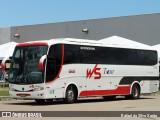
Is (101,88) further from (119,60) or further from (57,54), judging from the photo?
(57,54)

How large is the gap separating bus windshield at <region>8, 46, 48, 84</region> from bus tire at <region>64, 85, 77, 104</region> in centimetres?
174

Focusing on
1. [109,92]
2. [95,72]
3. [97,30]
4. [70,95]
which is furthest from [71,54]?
[97,30]

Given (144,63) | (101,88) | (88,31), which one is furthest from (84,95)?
(88,31)

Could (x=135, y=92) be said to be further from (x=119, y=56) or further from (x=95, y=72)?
(x=95, y=72)

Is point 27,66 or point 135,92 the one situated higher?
point 27,66

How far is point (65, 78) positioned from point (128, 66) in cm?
548

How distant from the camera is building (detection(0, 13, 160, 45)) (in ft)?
148

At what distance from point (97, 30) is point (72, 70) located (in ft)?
89.3

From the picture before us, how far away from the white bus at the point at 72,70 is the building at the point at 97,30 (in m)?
17.5

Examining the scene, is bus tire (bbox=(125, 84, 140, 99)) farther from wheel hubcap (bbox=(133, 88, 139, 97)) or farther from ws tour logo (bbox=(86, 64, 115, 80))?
ws tour logo (bbox=(86, 64, 115, 80))

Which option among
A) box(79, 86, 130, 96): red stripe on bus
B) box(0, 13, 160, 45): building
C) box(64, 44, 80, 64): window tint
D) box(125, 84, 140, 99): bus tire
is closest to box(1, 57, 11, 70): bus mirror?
box(64, 44, 80, 64): window tint

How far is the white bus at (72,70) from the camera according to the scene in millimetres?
21766

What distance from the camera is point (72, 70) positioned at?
75.2 ft

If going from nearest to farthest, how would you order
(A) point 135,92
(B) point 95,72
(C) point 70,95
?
(C) point 70,95, (B) point 95,72, (A) point 135,92
